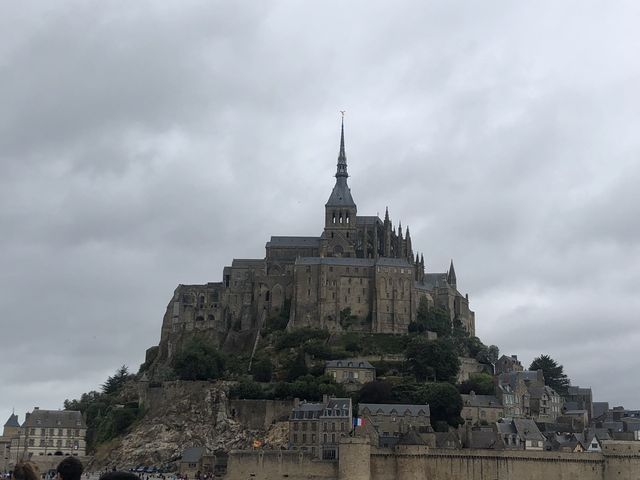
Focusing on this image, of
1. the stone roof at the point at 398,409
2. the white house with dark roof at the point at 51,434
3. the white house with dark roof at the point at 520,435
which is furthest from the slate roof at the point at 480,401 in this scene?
the white house with dark roof at the point at 51,434

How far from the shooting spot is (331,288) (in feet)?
276

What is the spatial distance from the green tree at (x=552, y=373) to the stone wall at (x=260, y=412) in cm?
2684

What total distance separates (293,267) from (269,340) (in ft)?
27.3

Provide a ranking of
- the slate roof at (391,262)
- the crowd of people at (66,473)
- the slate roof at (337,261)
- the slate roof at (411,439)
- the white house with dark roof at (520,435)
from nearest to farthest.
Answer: the crowd of people at (66,473) → the slate roof at (411,439) → the white house with dark roof at (520,435) → the slate roof at (391,262) → the slate roof at (337,261)

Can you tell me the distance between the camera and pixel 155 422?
233 ft

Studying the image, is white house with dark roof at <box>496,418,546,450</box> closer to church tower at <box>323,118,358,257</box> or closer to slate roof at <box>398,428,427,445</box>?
slate roof at <box>398,428,427,445</box>

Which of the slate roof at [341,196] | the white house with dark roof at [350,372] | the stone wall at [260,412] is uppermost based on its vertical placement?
the slate roof at [341,196]

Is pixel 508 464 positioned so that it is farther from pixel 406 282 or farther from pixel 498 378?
pixel 406 282

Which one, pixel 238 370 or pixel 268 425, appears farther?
pixel 238 370

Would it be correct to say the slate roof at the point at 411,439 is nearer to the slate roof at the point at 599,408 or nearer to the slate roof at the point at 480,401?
the slate roof at the point at 480,401

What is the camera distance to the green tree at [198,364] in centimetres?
7512

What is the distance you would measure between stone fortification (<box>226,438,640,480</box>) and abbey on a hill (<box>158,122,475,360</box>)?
24.1 m

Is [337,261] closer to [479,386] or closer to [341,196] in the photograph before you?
[341,196]

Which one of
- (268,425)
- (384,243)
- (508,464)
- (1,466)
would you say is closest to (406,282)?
(384,243)
